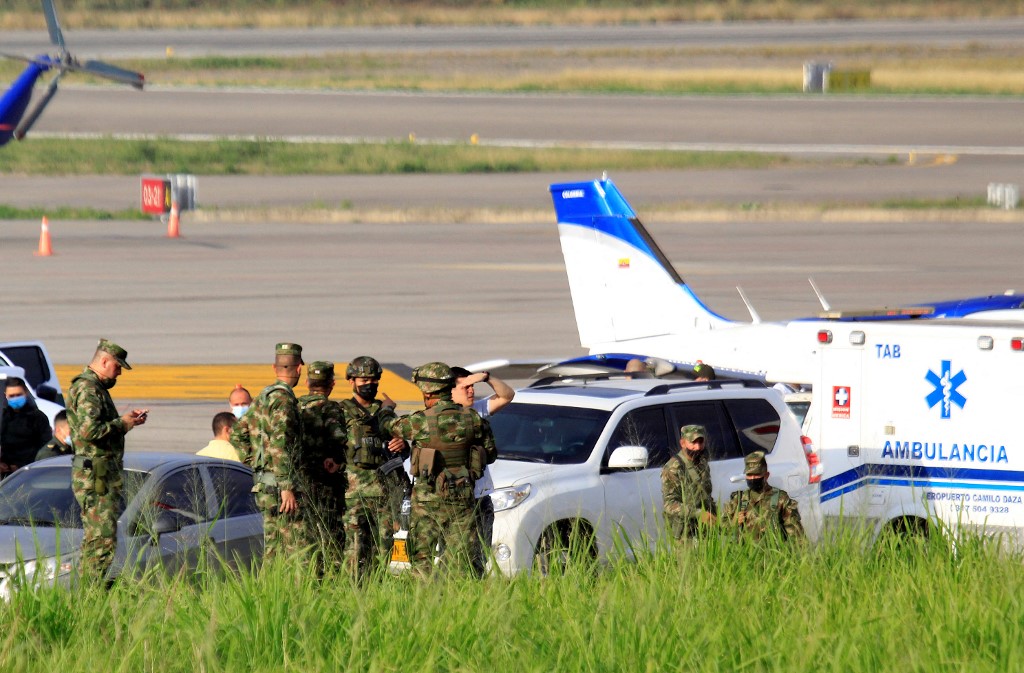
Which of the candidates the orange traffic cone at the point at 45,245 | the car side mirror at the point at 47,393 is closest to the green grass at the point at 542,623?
the car side mirror at the point at 47,393

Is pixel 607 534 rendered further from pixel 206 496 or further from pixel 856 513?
pixel 206 496

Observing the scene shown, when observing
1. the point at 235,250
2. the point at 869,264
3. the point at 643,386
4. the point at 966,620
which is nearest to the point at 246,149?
the point at 235,250

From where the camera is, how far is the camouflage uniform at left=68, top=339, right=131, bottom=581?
8.97 m

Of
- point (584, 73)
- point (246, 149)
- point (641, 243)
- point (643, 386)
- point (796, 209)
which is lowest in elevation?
point (643, 386)

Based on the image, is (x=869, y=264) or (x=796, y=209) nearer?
(x=869, y=264)

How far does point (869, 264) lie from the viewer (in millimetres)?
32875

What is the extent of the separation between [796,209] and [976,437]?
32.4 metres

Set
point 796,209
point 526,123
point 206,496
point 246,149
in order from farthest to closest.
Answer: point 526,123
point 246,149
point 796,209
point 206,496

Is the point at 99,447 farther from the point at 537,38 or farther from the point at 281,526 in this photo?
Answer: the point at 537,38

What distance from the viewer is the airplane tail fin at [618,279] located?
17031 millimetres

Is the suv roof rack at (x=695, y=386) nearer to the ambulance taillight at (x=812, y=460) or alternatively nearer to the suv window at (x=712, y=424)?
the suv window at (x=712, y=424)

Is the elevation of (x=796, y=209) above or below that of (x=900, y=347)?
above

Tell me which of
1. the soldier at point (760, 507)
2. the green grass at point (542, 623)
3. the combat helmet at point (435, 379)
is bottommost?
the green grass at point (542, 623)

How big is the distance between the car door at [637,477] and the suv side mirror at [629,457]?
0.30 meters
